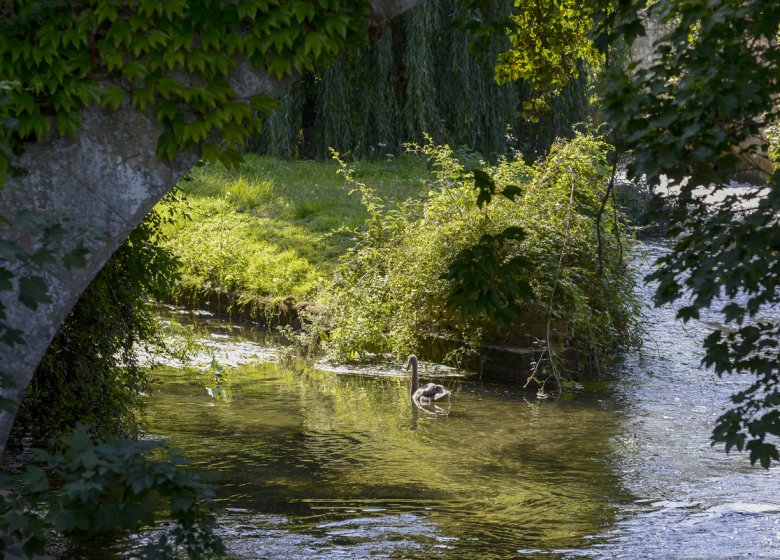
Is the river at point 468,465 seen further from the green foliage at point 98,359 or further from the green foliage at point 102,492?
the green foliage at point 102,492

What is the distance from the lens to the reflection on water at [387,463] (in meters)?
7.10

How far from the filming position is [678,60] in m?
3.72

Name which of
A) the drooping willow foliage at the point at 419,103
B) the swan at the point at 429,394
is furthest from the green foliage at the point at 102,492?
the drooping willow foliage at the point at 419,103

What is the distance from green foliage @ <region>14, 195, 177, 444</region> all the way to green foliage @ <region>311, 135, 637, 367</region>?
458 cm

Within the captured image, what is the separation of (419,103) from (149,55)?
15497mm

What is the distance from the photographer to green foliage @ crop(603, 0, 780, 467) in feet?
11.3

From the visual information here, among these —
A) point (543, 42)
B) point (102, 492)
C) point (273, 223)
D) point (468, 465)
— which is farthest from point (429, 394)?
point (273, 223)

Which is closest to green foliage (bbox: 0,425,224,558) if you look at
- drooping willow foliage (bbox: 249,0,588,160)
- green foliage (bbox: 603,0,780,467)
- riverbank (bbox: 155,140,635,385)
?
green foliage (bbox: 603,0,780,467)

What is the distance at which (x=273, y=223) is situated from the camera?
1755cm

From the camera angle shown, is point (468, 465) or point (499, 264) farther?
point (499, 264)

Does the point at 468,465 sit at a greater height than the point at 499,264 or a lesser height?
lesser

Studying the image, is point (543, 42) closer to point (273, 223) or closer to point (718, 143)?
point (718, 143)

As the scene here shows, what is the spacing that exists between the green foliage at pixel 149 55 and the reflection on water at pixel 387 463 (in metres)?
2.28

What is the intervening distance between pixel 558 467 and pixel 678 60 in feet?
18.4
